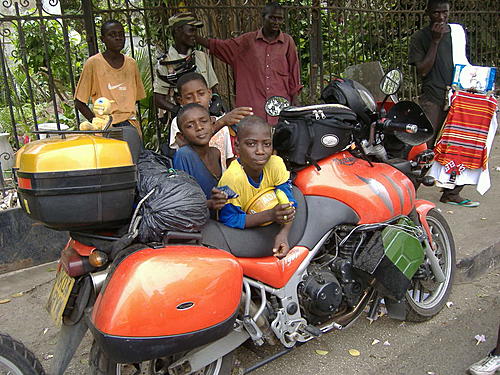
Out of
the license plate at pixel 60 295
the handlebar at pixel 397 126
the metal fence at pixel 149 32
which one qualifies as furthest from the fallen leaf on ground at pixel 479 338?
the metal fence at pixel 149 32

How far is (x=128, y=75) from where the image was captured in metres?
4.30

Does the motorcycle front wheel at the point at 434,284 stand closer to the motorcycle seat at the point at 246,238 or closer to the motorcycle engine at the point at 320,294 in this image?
the motorcycle engine at the point at 320,294

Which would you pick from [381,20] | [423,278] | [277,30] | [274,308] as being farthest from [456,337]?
[381,20]

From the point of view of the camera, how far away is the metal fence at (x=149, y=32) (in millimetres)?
4352

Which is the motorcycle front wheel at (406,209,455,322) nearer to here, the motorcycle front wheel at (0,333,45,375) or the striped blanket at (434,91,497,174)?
the striped blanket at (434,91,497,174)

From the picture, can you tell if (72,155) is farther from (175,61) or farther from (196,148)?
(175,61)

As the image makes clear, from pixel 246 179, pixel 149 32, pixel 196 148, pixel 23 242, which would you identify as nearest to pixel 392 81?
pixel 246 179

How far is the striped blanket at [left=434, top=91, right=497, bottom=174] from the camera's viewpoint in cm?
488

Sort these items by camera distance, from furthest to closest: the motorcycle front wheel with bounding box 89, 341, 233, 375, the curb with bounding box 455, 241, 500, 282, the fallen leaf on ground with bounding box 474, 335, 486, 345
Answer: the curb with bounding box 455, 241, 500, 282, the fallen leaf on ground with bounding box 474, 335, 486, 345, the motorcycle front wheel with bounding box 89, 341, 233, 375

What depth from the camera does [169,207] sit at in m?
1.98

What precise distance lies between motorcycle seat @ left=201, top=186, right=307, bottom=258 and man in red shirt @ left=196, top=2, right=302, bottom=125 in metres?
2.16

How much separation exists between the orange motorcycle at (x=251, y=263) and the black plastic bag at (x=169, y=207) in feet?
0.15

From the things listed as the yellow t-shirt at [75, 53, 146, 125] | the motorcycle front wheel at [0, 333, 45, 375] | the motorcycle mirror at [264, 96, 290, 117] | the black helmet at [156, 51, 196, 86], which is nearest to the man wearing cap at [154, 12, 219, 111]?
the black helmet at [156, 51, 196, 86]

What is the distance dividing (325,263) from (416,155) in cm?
106
